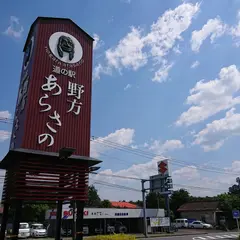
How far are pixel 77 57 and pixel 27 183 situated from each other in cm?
654

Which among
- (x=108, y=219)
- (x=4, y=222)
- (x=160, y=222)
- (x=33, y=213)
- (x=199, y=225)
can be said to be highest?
(x=33, y=213)

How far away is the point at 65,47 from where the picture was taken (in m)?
14.3

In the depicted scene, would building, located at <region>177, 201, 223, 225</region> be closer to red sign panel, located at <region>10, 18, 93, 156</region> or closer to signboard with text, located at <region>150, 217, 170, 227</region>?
signboard with text, located at <region>150, 217, 170, 227</region>

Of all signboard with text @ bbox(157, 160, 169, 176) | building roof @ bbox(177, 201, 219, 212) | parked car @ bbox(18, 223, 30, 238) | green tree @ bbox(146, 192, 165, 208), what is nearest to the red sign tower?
parked car @ bbox(18, 223, 30, 238)

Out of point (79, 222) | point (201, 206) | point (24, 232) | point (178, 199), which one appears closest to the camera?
point (79, 222)

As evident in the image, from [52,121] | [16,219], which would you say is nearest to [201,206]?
[52,121]

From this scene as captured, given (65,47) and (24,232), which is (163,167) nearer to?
(24,232)

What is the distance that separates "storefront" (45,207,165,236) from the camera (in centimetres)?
3794

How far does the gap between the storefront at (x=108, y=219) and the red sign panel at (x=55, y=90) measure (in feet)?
80.0

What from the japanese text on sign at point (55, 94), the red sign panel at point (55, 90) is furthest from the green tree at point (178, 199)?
the japanese text on sign at point (55, 94)

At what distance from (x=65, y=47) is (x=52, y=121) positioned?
12.5ft

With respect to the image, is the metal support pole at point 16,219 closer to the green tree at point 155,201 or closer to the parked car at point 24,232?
the parked car at point 24,232

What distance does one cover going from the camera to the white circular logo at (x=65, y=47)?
14062mm

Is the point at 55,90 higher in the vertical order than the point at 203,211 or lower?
higher
